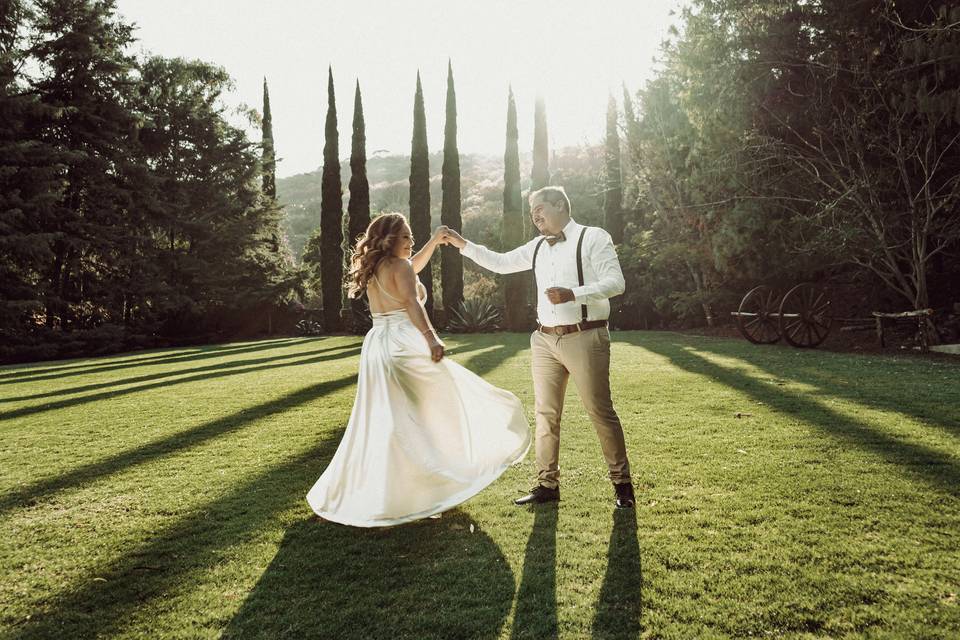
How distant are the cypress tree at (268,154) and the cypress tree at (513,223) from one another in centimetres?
1267

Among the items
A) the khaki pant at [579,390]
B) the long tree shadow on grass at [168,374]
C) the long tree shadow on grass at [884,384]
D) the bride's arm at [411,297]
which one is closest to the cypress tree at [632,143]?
the long tree shadow on grass at [884,384]

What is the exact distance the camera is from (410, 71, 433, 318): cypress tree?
28.4 meters

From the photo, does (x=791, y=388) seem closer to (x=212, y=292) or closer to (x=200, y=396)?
(x=200, y=396)

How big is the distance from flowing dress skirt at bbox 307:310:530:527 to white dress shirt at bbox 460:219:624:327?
776 millimetres

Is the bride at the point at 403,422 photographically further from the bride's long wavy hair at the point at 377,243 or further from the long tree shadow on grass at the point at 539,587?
the long tree shadow on grass at the point at 539,587

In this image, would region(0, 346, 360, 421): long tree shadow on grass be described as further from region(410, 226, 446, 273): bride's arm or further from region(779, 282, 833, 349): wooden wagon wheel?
region(779, 282, 833, 349): wooden wagon wheel

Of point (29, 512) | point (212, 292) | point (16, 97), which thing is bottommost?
point (29, 512)

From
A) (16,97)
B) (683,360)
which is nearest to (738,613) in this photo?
(683,360)

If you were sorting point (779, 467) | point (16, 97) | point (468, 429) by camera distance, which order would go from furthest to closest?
point (16, 97)
point (779, 467)
point (468, 429)

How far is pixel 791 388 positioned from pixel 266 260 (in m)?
25.2

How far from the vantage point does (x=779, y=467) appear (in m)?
4.39

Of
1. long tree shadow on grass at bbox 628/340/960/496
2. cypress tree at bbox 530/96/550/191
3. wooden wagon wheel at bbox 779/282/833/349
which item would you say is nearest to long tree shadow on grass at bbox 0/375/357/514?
long tree shadow on grass at bbox 628/340/960/496

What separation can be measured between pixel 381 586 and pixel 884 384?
7806mm

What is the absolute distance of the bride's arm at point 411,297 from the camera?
3.74 metres
